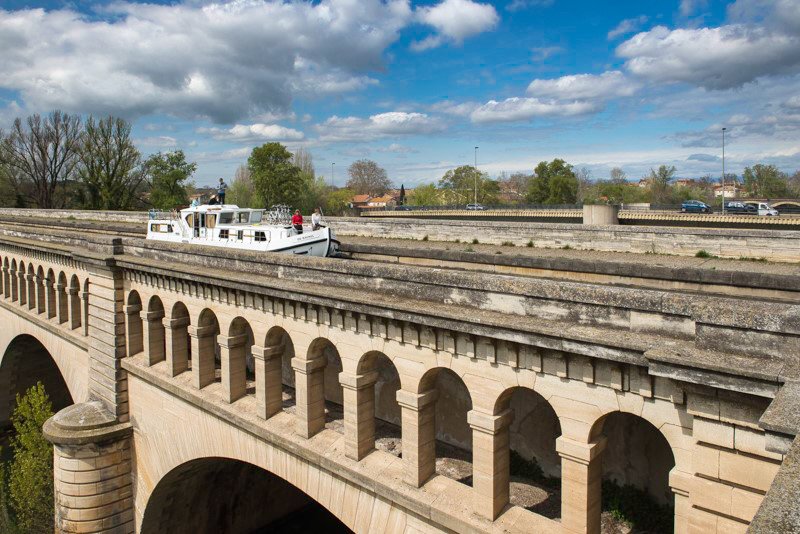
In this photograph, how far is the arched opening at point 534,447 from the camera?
10522 millimetres

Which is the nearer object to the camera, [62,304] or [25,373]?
[62,304]

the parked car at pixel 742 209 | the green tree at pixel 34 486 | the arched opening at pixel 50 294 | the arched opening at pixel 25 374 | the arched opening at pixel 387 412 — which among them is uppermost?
the parked car at pixel 742 209

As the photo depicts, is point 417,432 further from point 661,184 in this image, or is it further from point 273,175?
point 661,184

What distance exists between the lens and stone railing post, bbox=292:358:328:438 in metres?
10.8

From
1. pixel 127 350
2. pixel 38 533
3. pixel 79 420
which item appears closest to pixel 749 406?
pixel 127 350

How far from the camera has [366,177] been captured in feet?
432

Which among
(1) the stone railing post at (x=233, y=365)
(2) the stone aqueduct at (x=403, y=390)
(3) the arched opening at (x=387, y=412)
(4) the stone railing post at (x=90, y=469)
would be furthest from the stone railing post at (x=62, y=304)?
(3) the arched opening at (x=387, y=412)

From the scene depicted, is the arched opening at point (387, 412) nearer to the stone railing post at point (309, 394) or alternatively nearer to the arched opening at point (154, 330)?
the stone railing post at point (309, 394)

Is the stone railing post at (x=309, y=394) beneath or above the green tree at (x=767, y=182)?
beneath

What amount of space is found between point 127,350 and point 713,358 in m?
14.9

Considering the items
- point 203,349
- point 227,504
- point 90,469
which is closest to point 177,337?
point 203,349

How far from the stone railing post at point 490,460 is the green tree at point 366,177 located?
4906 inches

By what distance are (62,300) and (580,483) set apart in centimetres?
1990

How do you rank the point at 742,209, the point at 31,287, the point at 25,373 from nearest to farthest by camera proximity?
the point at 31,287, the point at 25,373, the point at 742,209
